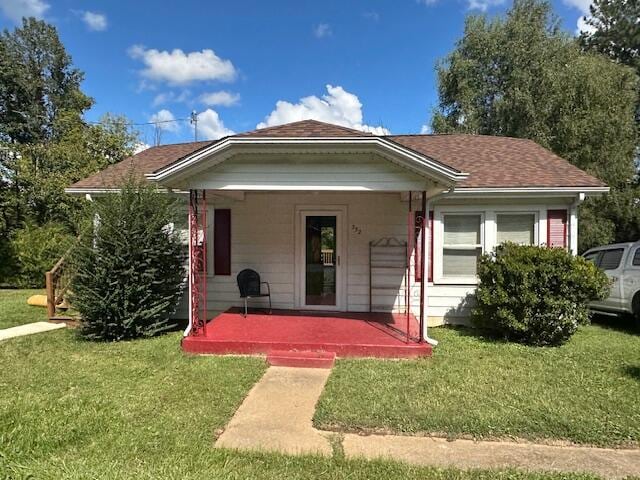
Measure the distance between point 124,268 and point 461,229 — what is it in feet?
20.8

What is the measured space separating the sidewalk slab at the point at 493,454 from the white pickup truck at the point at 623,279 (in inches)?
227

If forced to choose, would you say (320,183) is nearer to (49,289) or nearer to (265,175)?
(265,175)

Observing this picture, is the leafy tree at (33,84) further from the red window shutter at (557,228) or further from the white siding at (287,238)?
the red window shutter at (557,228)

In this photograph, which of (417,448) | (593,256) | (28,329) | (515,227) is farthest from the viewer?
(593,256)

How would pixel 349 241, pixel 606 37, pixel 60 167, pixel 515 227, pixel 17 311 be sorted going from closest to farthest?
pixel 515 227
pixel 349 241
pixel 17 311
pixel 60 167
pixel 606 37

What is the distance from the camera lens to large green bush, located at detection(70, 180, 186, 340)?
679 cm

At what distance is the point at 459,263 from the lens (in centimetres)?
822

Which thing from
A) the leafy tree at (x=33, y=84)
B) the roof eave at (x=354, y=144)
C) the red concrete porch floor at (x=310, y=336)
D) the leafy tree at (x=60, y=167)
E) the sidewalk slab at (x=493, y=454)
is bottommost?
the sidewalk slab at (x=493, y=454)

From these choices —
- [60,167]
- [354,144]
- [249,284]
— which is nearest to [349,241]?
[249,284]

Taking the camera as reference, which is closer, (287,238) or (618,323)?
(287,238)

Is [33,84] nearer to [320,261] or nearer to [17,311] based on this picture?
[17,311]

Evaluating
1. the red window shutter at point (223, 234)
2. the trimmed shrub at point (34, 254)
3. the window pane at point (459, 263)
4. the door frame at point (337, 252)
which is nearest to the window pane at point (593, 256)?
the window pane at point (459, 263)

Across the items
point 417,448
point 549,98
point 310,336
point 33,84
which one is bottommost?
point 417,448

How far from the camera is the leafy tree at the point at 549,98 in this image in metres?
16.4
